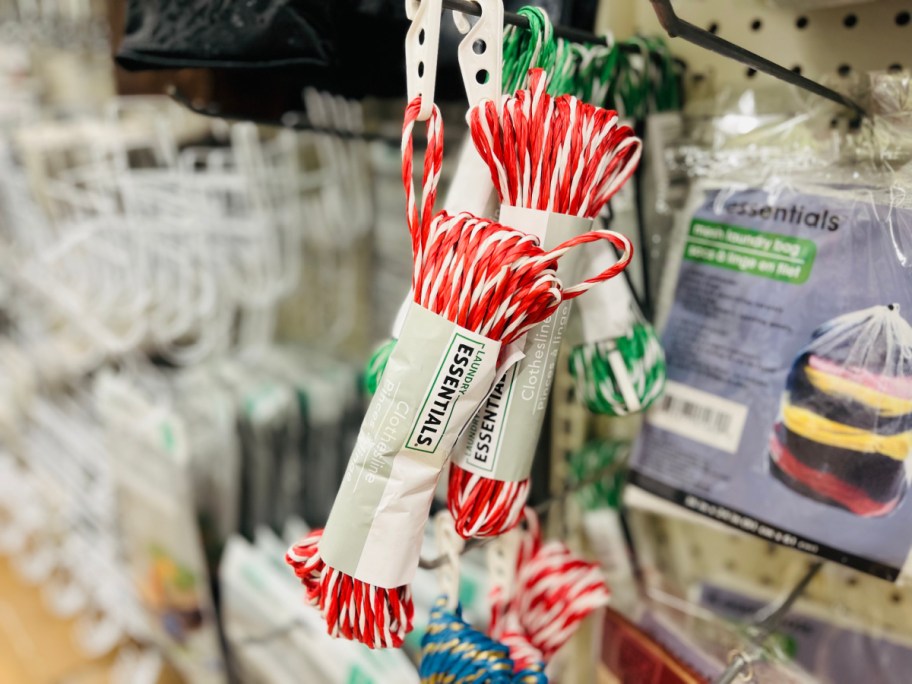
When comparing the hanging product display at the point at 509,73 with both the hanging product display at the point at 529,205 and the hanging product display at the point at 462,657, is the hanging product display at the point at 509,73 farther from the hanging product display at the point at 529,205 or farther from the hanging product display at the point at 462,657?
the hanging product display at the point at 462,657

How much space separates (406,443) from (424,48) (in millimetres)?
217

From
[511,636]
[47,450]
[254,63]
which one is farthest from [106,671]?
[254,63]

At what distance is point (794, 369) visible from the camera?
18.0 inches

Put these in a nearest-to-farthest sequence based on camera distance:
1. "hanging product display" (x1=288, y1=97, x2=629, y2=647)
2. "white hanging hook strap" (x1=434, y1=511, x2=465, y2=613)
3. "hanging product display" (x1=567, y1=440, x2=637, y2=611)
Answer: "hanging product display" (x1=288, y1=97, x2=629, y2=647) < "white hanging hook strap" (x1=434, y1=511, x2=465, y2=613) < "hanging product display" (x1=567, y1=440, x2=637, y2=611)

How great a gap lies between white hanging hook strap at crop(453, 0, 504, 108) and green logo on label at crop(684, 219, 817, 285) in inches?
8.9

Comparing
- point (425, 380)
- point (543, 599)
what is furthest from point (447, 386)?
point (543, 599)

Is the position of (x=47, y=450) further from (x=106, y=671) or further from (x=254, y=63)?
(x=254, y=63)

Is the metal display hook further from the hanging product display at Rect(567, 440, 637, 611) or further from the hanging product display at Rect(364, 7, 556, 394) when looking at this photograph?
the hanging product display at Rect(567, 440, 637, 611)

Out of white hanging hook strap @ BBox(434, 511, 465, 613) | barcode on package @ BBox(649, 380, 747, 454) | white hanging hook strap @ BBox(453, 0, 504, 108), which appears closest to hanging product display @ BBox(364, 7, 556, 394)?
white hanging hook strap @ BBox(453, 0, 504, 108)

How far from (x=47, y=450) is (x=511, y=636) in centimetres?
Result: 107

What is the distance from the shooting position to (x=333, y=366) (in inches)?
38.9

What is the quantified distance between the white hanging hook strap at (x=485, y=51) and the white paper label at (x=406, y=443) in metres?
0.14

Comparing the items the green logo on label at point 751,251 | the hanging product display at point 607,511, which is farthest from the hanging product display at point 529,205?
the hanging product display at point 607,511

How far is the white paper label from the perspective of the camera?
13.1 inches
